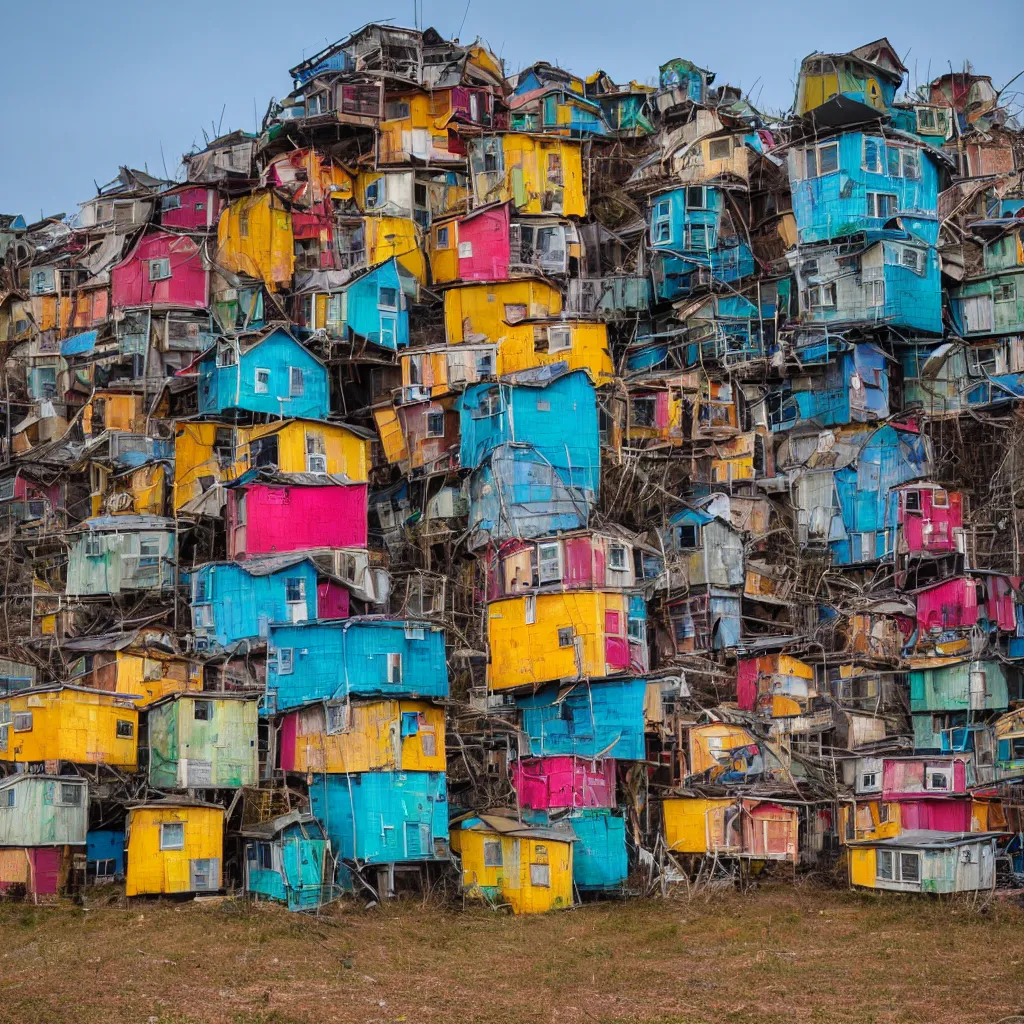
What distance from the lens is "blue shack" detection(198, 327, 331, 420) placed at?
5772 centimetres

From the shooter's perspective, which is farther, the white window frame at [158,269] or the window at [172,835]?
the white window frame at [158,269]

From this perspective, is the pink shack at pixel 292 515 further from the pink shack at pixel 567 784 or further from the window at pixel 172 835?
the window at pixel 172 835

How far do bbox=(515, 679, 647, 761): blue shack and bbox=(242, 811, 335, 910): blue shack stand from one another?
689 centimetres

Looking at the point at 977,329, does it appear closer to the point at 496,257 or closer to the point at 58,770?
the point at 496,257

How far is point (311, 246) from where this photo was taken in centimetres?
6694

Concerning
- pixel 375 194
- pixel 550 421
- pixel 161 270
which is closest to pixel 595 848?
pixel 550 421

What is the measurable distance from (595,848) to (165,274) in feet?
105

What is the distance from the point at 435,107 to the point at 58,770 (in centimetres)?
3596

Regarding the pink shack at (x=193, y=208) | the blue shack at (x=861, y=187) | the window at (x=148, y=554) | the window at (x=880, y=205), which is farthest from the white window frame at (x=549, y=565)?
the pink shack at (x=193, y=208)

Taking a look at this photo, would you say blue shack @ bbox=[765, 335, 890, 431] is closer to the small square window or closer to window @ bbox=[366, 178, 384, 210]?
window @ bbox=[366, 178, 384, 210]

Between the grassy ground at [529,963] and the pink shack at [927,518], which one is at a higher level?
the pink shack at [927,518]

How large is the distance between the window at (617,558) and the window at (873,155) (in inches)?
814

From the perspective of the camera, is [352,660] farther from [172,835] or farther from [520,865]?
[520,865]

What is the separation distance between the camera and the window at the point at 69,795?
147 ft
